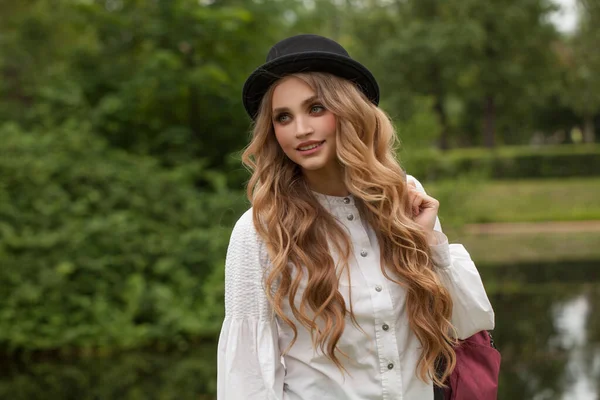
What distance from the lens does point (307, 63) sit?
2.09m

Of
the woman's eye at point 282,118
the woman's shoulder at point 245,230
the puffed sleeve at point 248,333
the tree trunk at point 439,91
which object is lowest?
the puffed sleeve at point 248,333

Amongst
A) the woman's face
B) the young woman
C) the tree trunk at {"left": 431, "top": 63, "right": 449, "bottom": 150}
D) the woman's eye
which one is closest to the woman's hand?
the young woman

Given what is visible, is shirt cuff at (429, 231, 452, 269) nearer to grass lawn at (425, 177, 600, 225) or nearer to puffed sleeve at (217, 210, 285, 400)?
puffed sleeve at (217, 210, 285, 400)

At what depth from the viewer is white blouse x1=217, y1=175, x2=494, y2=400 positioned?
2012 millimetres

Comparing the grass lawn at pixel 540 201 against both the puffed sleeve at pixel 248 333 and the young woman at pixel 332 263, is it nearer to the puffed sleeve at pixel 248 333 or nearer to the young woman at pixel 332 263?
the young woman at pixel 332 263

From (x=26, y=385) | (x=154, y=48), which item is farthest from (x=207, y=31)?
(x=26, y=385)

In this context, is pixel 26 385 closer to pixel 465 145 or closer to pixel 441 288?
pixel 441 288

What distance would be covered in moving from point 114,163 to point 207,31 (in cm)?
184

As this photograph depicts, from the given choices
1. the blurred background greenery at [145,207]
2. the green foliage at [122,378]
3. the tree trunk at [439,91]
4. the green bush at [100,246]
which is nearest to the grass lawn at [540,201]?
the tree trunk at [439,91]

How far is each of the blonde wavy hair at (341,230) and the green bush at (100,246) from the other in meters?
5.63

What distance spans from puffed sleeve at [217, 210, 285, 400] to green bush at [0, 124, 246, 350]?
5.75 meters

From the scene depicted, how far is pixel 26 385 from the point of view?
7.28 meters

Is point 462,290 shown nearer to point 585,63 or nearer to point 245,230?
point 245,230

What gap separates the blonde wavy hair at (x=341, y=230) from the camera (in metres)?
2.05
